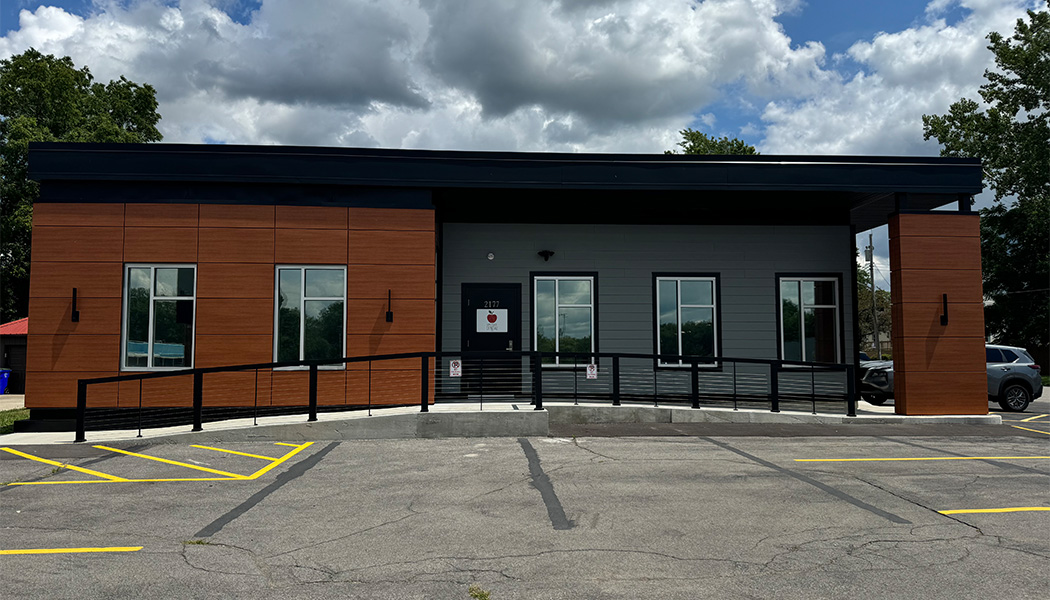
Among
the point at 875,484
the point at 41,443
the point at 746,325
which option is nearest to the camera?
the point at 875,484

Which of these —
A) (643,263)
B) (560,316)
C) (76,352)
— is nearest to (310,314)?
(76,352)

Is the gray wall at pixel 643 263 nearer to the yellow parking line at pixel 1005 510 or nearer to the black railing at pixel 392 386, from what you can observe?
the black railing at pixel 392 386

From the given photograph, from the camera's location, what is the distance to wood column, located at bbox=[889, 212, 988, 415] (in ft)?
46.3

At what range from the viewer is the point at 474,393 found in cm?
1516

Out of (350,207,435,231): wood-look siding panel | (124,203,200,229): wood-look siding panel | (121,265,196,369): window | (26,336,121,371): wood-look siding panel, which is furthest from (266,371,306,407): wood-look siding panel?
(124,203,200,229): wood-look siding panel

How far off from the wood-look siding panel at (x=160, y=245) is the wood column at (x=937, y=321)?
1344 centimetres

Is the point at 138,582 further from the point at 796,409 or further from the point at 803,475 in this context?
the point at 796,409

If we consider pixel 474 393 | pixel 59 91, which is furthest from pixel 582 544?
pixel 59 91

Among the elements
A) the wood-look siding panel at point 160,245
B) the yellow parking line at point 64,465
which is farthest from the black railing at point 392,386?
the wood-look siding panel at point 160,245

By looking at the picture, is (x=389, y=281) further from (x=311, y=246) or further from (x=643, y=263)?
→ (x=643, y=263)

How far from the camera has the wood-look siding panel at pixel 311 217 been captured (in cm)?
1366

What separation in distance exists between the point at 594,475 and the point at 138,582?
499 cm

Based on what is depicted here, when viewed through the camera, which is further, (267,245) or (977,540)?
(267,245)

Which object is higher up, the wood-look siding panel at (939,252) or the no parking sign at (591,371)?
the wood-look siding panel at (939,252)
